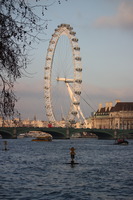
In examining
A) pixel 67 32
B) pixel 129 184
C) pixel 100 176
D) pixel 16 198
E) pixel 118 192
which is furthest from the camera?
pixel 67 32

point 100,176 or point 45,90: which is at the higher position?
point 45,90

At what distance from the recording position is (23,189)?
26203 mm

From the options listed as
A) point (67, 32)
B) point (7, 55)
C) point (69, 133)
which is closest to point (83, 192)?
point (7, 55)

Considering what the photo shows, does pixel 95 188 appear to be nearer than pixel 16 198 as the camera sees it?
No

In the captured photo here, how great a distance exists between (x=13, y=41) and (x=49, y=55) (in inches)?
4150

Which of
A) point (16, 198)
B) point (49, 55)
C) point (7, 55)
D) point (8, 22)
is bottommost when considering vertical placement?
point (16, 198)

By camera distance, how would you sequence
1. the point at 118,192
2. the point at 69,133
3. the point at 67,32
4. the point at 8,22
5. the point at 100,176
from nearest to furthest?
the point at 8,22, the point at 118,192, the point at 100,176, the point at 67,32, the point at 69,133

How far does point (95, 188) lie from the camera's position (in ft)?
89.2

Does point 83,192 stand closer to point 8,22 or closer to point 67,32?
point 8,22

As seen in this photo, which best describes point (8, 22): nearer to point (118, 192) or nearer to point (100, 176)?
point (118, 192)

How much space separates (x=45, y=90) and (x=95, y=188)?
9085 cm

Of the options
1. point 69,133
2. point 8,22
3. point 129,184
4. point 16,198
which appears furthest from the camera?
point 69,133

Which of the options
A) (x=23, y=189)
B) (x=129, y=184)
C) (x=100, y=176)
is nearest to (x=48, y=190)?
(x=23, y=189)

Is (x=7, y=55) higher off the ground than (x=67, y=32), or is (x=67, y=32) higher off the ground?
(x=67, y=32)
